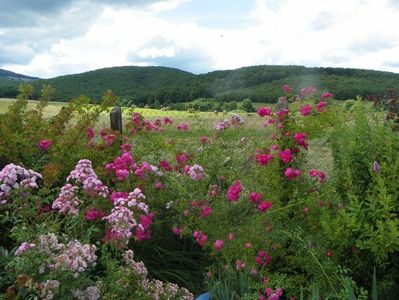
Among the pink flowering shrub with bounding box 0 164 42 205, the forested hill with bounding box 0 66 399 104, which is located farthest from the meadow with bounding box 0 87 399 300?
the forested hill with bounding box 0 66 399 104

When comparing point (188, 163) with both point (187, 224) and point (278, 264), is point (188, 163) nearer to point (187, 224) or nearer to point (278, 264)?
point (187, 224)

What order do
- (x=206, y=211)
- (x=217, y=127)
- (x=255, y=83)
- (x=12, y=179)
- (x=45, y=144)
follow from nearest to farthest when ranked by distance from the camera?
(x=12, y=179), (x=206, y=211), (x=45, y=144), (x=217, y=127), (x=255, y=83)

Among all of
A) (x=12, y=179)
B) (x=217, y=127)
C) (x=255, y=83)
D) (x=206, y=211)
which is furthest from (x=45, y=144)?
(x=255, y=83)

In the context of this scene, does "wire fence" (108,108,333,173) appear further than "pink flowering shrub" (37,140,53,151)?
Yes

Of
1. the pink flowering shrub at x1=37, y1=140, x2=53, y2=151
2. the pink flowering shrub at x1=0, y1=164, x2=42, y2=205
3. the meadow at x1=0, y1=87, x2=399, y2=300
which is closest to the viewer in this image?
the meadow at x1=0, y1=87, x2=399, y2=300

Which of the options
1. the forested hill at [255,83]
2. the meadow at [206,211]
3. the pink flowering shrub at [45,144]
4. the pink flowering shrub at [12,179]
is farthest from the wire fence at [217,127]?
the forested hill at [255,83]

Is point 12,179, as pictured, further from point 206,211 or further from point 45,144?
point 45,144

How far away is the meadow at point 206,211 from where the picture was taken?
2.86m

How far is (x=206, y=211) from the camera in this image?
3902mm

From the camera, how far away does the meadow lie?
9.38ft

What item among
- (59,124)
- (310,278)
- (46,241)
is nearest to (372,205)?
(310,278)

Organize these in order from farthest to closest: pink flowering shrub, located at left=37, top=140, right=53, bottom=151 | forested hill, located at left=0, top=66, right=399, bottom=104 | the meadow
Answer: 1. forested hill, located at left=0, top=66, right=399, bottom=104
2. pink flowering shrub, located at left=37, top=140, right=53, bottom=151
3. the meadow

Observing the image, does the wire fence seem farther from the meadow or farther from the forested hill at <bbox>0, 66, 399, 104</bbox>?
the forested hill at <bbox>0, 66, 399, 104</bbox>

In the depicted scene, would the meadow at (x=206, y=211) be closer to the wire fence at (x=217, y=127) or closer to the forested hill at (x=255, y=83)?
the wire fence at (x=217, y=127)
